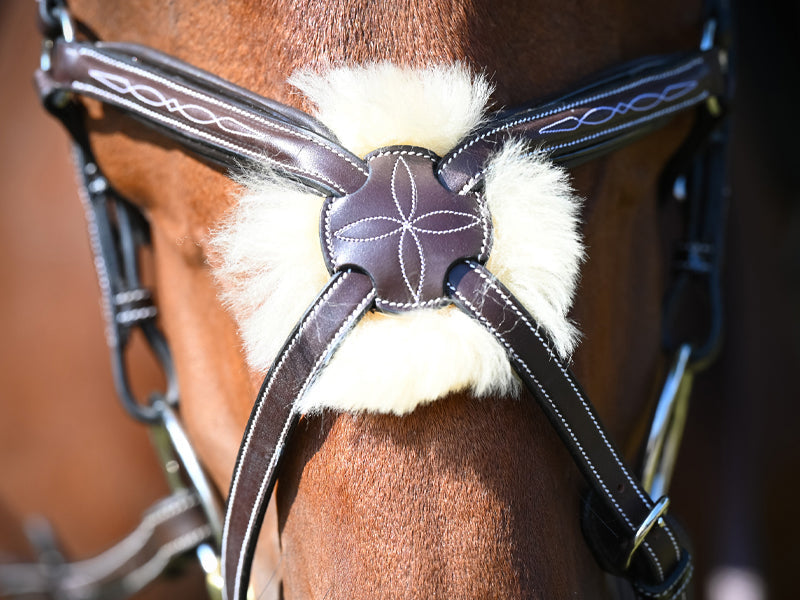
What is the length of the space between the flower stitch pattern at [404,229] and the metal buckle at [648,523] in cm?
44

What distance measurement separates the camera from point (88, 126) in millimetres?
1237

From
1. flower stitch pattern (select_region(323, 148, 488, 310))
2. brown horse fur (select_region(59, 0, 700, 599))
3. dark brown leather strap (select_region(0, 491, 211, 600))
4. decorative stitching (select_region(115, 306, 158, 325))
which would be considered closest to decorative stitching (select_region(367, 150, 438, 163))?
flower stitch pattern (select_region(323, 148, 488, 310))

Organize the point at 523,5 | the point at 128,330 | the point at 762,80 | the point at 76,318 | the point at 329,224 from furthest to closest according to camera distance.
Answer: the point at 762,80, the point at 76,318, the point at 128,330, the point at 523,5, the point at 329,224

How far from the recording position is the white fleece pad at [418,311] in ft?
2.69

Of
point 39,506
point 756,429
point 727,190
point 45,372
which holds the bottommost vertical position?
point 756,429

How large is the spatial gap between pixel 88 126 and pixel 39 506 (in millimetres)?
1086

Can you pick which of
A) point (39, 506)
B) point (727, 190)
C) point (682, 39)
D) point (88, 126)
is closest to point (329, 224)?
point (88, 126)

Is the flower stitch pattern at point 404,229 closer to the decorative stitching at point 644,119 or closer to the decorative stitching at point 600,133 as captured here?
the decorative stitching at point 600,133

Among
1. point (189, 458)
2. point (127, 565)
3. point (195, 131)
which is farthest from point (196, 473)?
point (195, 131)

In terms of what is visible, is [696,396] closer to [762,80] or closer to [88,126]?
[762,80]

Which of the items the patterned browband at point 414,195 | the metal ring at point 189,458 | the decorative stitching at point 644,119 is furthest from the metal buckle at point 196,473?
the decorative stitching at point 644,119

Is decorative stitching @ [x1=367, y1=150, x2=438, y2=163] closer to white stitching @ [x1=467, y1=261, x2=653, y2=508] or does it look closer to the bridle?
the bridle

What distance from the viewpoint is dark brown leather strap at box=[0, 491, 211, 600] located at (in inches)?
59.1

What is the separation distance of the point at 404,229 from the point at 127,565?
1.23m
